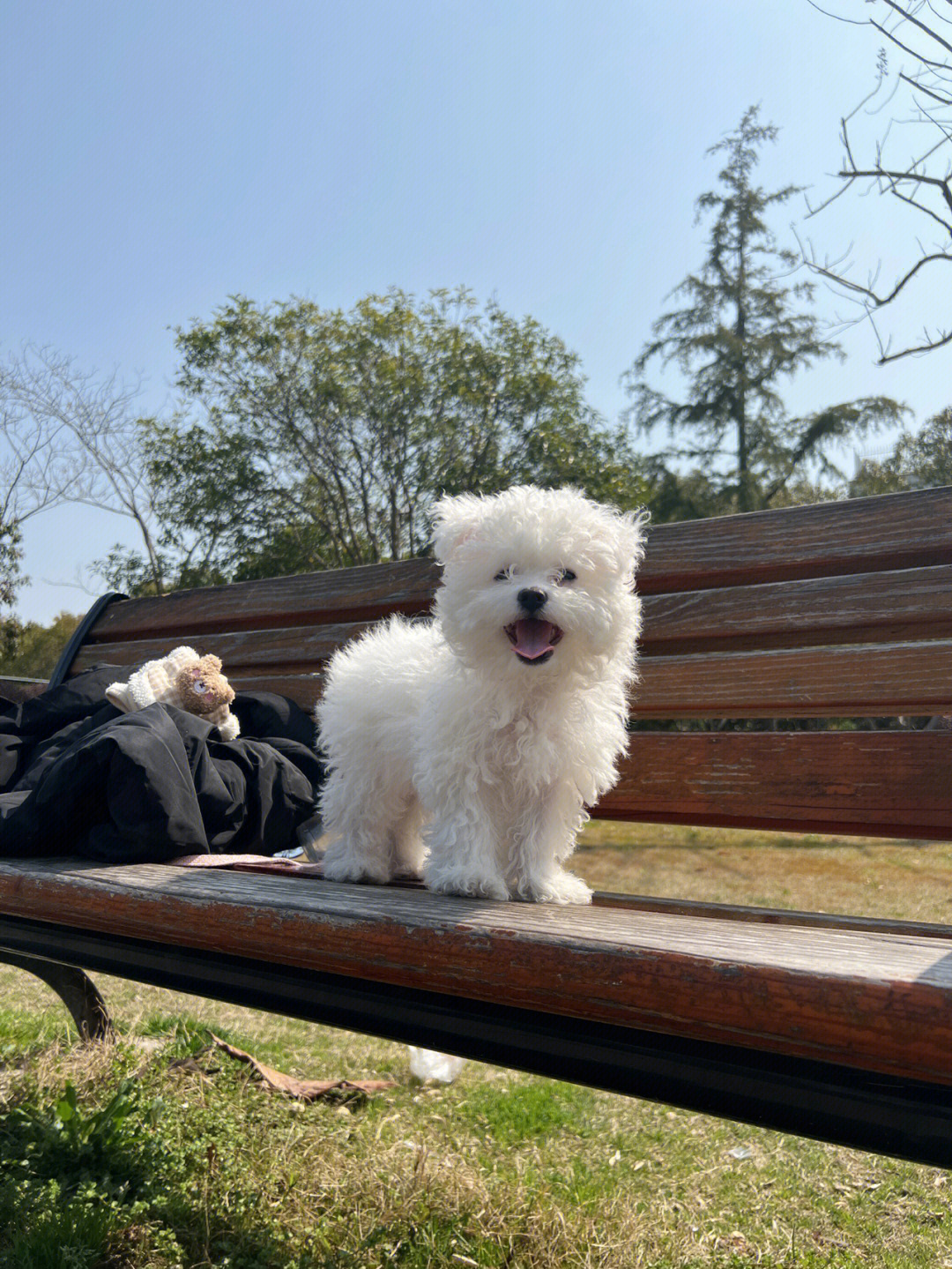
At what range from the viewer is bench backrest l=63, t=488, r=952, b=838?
2.18 meters

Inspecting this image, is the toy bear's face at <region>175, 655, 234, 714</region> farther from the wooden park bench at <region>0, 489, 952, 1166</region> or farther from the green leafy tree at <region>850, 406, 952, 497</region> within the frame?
the green leafy tree at <region>850, 406, 952, 497</region>

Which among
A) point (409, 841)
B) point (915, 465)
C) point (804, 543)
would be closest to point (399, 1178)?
point (409, 841)

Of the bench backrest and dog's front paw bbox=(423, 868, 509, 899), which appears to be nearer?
dog's front paw bbox=(423, 868, 509, 899)

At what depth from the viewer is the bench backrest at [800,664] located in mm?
2184

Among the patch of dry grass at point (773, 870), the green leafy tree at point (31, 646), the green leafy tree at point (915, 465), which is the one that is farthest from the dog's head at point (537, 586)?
the green leafy tree at point (31, 646)

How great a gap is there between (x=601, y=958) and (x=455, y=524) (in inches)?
38.6

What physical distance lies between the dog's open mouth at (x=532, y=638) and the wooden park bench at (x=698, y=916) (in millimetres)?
417

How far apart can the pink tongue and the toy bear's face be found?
134cm

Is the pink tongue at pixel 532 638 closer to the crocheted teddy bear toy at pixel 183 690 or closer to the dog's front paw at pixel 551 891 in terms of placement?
the dog's front paw at pixel 551 891

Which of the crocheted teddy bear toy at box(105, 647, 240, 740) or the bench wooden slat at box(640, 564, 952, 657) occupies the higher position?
the bench wooden slat at box(640, 564, 952, 657)

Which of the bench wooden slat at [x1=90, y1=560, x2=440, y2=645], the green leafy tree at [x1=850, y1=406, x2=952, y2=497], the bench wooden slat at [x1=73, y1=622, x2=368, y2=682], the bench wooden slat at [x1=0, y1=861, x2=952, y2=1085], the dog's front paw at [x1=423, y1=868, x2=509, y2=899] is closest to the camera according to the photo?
the bench wooden slat at [x1=0, y1=861, x2=952, y2=1085]

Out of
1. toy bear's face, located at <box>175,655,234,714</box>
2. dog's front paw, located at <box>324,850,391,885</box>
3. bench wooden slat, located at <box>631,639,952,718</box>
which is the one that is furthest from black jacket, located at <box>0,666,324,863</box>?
bench wooden slat, located at <box>631,639,952,718</box>

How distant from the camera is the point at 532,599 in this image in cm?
175

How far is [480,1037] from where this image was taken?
1318 millimetres
